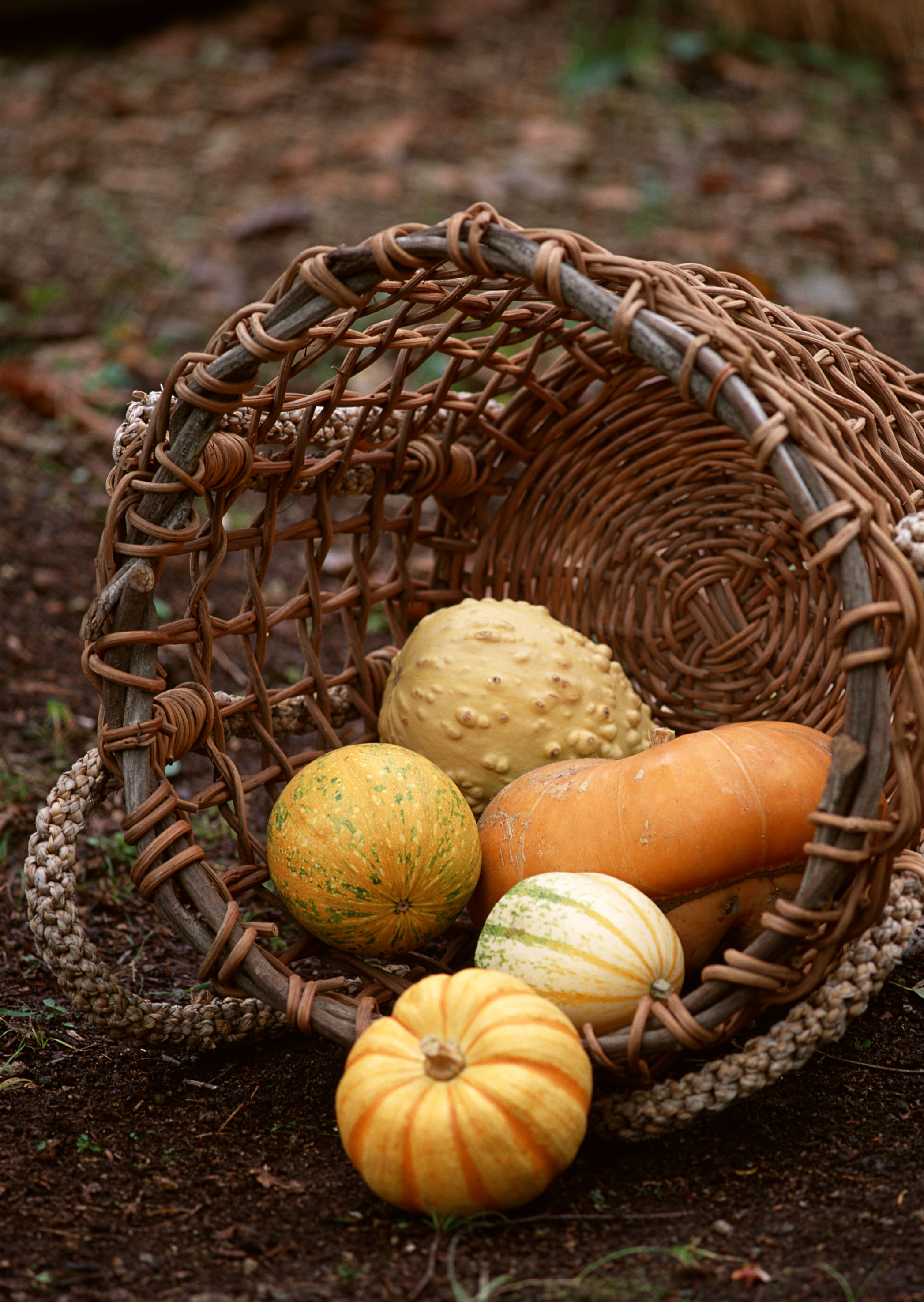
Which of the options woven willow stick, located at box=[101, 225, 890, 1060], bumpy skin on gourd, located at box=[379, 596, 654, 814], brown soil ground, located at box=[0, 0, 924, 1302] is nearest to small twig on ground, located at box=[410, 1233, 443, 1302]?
brown soil ground, located at box=[0, 0, 924, 1302]

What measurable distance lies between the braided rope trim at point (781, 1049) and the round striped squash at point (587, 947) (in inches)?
4.3

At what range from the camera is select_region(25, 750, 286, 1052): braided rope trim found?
167 cm

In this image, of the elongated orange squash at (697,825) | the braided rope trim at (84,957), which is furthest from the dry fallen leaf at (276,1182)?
the elongated orange squash at (697,825)

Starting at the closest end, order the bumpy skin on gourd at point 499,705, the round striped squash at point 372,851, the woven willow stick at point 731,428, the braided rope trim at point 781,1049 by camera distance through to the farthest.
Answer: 1. the woven willow stick at point 731,428
2. the braided rope trim at point 781,1049
3. the round striped squash at point 372,851
4. the bumpy skin on gourd at point 499,705

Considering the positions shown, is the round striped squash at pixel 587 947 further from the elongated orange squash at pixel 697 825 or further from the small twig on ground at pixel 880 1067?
the small twig on ground at pixel 880 1067

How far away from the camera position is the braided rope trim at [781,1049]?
4.79 ft

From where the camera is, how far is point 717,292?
Result: 72.1 inches

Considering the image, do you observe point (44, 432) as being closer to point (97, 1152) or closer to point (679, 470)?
point (679, 470)

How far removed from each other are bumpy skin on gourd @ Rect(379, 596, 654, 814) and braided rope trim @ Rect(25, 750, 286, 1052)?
1.83ft

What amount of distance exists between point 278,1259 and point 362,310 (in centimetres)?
131

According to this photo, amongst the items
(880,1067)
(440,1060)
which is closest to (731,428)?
(440,1060)

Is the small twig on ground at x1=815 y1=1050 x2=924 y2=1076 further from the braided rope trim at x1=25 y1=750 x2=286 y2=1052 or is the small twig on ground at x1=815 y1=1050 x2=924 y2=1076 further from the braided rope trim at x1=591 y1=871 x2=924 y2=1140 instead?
the braided rope trim at x1=25 y1=750 x2=286 y2=1052

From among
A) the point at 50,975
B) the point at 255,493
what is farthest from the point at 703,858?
the point at 255,493

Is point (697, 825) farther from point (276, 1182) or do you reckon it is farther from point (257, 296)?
point (257, 296)
